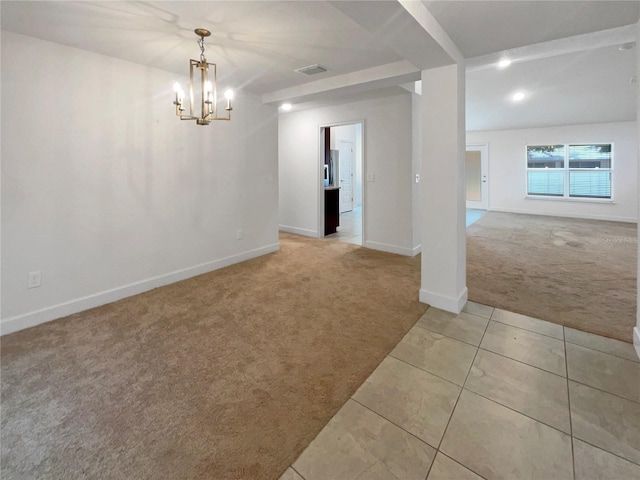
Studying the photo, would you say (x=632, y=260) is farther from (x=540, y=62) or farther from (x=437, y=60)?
(x=437, y=60)

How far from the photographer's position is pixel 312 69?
3.26 m

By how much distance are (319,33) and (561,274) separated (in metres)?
3.71

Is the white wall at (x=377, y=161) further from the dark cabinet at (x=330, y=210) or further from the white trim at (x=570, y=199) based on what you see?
the white trim at (x=570, y=199)

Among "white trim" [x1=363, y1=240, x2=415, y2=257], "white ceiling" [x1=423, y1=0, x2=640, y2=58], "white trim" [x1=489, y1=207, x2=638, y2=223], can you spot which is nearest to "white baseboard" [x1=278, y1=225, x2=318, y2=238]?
"white trim" [x1=363, y1=240, x2=415, y2=257]

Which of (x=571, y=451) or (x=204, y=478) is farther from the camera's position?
(x=571, y=451)

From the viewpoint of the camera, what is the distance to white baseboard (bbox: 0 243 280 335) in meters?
2.54

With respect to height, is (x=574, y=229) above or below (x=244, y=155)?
below

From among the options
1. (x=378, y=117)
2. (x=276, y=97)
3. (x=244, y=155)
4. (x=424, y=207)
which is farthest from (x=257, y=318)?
(x=378, y=117)

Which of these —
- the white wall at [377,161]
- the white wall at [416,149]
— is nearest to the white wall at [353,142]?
the white wall at [377,161]

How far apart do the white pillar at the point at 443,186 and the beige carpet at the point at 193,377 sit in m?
0.32

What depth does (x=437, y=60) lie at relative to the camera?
98.5 inches

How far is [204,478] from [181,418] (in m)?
0.40

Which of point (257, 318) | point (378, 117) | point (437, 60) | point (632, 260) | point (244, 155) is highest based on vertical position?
point (378, 117)

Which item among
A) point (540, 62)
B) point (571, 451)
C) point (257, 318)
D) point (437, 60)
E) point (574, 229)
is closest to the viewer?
point (571, 451)
